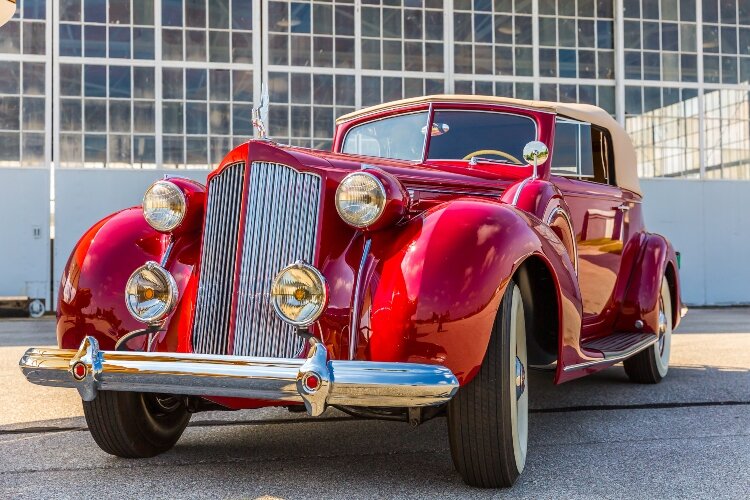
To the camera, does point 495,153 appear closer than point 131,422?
No

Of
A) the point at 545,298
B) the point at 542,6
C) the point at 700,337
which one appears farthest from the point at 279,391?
the point at 542,6

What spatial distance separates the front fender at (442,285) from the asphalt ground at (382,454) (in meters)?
0.54

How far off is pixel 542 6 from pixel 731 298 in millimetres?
6787

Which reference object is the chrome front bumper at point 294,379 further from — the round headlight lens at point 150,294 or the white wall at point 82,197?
the white wall at point 82,197

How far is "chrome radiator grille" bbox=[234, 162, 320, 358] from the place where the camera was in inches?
120

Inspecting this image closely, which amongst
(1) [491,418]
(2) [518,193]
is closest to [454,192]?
(2) [518,193]

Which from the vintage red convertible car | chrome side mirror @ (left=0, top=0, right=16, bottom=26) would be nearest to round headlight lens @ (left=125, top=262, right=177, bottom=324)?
the vintage red convertible car

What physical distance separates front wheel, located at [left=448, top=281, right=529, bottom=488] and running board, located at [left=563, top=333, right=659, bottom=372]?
637 millimetres

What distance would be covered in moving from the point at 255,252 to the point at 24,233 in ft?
40.5

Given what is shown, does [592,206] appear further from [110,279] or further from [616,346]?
[110,279]

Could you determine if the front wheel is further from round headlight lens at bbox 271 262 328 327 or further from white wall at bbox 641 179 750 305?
white wall at bbox 641 179 750 305

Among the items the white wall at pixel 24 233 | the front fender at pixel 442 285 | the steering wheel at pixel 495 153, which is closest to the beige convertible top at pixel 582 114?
the steering wheel at pixel 495 153

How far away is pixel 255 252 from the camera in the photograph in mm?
3117

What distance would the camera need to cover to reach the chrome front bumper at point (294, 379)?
8.70ft
